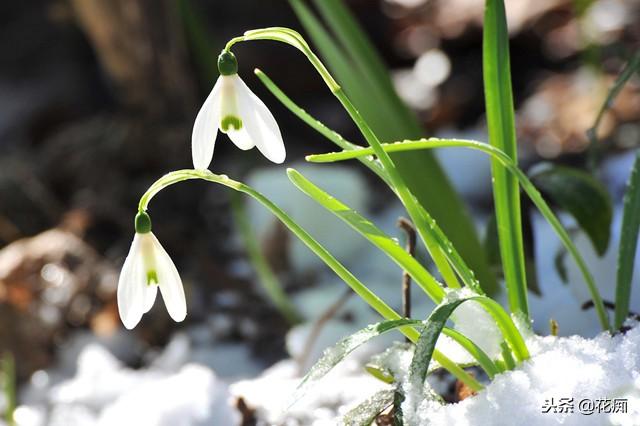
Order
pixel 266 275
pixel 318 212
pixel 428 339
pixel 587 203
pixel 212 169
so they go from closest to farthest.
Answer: pixel 428 339
pixel 587 203
pixel 266 275
pixel 318 212
pixel 212 169

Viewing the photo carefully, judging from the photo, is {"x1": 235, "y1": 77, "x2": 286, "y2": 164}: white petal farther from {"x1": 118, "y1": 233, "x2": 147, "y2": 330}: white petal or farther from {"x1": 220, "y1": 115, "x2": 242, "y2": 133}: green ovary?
{"x1": 118, "y1": 233, "x2": 147, "y2": 330}: white petal

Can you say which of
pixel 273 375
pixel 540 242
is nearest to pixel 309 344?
pixel 273 375

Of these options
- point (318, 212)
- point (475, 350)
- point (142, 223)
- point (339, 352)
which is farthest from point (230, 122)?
point (318, 212)

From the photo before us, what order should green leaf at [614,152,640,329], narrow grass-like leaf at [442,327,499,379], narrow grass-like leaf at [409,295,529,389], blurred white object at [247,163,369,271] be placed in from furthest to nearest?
blurred white object at [247,163,369,271] → green leaf at [614,152,640,329] → narrow grass-like leaf at [442,327,499,379] → narrow grass-like leaf at [409,295,529,389]

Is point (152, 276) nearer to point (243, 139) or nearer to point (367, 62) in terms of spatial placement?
point (243, 139)

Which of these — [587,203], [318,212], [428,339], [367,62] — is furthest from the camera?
[318,212]

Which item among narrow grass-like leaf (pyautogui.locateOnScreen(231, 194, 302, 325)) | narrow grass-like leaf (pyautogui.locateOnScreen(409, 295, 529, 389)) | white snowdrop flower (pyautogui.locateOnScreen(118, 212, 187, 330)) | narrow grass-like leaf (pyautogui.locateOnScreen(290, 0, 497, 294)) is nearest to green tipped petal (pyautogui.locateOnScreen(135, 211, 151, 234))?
white snowdrop flower (pyautogui.locateOnScreen(118, 212, 187, 330))

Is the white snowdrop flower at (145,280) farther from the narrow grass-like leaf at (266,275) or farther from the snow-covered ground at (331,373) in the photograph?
the narrow grass-like leaf at (266,275)
